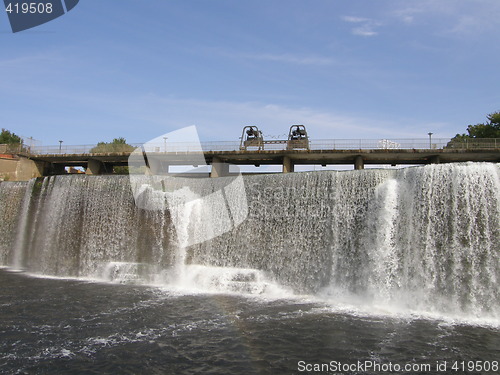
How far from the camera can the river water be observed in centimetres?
757

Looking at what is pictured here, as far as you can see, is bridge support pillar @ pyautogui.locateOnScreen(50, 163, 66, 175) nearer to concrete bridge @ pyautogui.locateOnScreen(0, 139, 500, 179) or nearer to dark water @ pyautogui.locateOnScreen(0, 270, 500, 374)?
concrete bridge @ pyautogui.locateOnScreen(0, 139, 500, 179)

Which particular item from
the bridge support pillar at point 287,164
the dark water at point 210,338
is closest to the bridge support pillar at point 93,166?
the bridge support pillar at point 287,164

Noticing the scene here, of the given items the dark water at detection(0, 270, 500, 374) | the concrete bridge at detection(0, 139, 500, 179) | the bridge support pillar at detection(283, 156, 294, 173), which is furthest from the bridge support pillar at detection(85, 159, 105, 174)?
the dark water at detection(0, 270, 500, 374)

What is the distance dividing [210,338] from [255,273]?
21.0 ft

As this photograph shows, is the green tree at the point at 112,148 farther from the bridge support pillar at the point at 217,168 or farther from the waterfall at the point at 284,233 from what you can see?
the waterfall at the point at 284,233

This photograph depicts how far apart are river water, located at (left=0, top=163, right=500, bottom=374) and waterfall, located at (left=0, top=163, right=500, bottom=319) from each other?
1.7 inches

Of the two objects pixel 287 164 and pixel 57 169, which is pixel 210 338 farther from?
pixel 57 169

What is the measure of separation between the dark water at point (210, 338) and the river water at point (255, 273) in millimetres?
49

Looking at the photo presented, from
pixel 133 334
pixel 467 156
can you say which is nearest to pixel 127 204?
pixel 133 334

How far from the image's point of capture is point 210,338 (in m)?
8.44

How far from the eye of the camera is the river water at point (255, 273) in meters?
7.57

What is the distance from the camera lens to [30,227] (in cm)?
1952

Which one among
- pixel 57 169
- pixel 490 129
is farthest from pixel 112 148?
pixel 490 129

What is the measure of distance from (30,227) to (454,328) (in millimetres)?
18815
